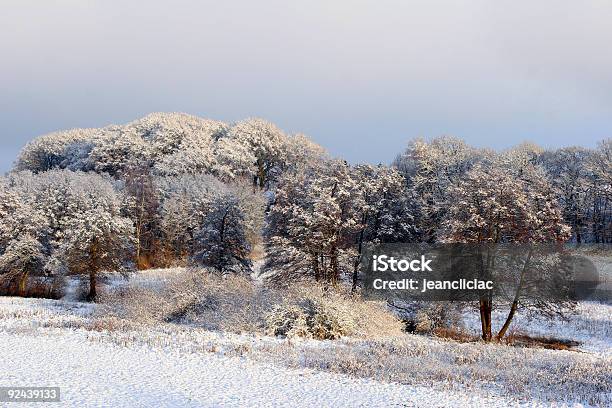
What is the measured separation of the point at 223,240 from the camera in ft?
128

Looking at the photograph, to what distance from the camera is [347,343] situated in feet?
67.7

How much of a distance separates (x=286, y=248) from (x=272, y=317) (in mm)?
11756

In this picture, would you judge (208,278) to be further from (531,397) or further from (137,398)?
(531,397)

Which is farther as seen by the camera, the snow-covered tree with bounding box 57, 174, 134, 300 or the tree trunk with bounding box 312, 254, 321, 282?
the snow-covered tree with bounding box 57, 174, 134, 300

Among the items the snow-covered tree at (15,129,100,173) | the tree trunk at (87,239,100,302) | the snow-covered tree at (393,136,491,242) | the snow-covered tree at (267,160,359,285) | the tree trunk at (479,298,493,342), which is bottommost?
the tree trunk at (479,298,493,342)

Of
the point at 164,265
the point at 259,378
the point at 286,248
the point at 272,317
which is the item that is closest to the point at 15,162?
the point at 164,265

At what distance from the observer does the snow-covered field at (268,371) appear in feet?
40.0

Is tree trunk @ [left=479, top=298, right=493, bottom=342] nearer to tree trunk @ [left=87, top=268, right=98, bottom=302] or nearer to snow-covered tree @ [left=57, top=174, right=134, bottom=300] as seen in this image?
snow-covered tree @ [left=57, top=174, right=134, bottom=300]

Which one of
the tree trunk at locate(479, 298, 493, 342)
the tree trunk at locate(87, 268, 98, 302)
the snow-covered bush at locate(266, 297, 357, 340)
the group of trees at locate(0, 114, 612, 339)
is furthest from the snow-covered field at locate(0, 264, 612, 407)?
the tree trunk at locate(87, 268, 98, 302)

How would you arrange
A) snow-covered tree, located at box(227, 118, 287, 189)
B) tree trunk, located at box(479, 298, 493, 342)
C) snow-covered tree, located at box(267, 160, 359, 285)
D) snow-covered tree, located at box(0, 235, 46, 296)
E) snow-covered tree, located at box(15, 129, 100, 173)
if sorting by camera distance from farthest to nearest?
snow-covered tree, located at box(15, 129, 100, 173) → snow-covered tree, located at box(227, 118, 287, 189) → snow-covered tree, located at box(0, 235, 46, 296) → snow-covered tree, located at box(267, 160, 359, 285) → tree trunk, located at box(479, 298, 493, 342)

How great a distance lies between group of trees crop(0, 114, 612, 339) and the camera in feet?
93.0

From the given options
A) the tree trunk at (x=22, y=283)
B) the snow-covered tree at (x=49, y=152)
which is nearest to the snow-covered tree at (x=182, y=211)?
the tree trunk at (x=22, y=283)

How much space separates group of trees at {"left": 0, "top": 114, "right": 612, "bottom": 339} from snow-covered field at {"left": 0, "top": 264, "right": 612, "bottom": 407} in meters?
10.1

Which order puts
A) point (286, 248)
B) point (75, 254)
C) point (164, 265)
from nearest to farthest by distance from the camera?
point (286, 248)
point (75, 254)
point (164, 265)
